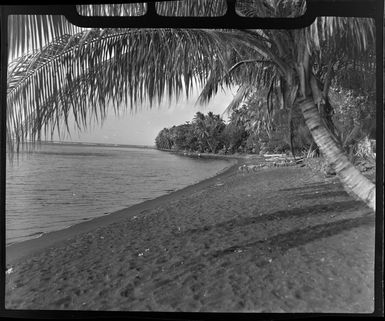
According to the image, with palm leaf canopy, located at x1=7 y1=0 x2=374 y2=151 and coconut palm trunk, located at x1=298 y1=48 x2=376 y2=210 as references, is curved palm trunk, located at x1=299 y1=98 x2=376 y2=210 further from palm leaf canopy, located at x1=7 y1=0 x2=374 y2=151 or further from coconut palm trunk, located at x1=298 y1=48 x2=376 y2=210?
palm leaf canopy, located at x1=7 y1=0 x2=374 y2=151

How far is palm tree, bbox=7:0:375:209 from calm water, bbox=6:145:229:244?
19 cm

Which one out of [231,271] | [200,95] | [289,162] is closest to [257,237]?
[231,271]

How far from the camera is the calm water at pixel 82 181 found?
144 centimetres

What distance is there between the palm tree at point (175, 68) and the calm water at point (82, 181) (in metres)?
0.19

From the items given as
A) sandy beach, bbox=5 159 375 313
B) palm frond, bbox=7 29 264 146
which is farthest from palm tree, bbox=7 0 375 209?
sandy beach, bbox=5 159 375 313

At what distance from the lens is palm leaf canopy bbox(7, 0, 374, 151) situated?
54.6 inches

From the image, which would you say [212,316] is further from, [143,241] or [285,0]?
[285,0]

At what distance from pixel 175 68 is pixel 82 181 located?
96 cm

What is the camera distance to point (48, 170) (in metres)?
1.77

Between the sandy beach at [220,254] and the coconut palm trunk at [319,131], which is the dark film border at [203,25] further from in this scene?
the coconut palm trunk at [319,131]

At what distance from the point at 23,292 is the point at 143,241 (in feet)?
3.21

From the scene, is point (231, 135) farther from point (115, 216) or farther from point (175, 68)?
point (115, 216)

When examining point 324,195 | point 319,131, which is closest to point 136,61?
point 319,131

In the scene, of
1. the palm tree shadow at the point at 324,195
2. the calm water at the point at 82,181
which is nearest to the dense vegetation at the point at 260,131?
the calm water at the point at 82,181
